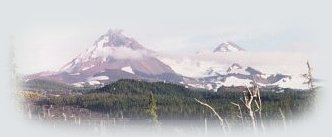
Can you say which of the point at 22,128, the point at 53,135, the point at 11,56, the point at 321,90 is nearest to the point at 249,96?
the point at 22,128

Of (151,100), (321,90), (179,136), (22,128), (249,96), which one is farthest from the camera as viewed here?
(321,90)

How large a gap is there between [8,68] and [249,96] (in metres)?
84.5

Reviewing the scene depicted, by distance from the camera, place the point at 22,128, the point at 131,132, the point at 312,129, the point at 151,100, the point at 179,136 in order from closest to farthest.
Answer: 1. the point at 179,136
2. the point at 312,129
3. the point at 22,128
4. the point at 151,100
5. the point at 131,132

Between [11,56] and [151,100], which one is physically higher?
[11,56]

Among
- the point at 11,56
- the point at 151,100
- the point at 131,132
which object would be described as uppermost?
the point at 11,56

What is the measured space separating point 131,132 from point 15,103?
7001cm

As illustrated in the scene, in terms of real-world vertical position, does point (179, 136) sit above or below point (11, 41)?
below

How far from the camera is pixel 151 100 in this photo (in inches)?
2621

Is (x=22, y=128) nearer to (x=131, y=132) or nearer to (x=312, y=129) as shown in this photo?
(x=312, y=129)

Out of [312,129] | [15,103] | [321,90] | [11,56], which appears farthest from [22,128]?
[321,90]

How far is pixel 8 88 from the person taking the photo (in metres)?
106

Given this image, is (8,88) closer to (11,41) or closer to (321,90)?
(11,41)

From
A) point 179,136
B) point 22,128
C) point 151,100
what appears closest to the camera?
point 179,136

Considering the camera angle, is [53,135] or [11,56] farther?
[11,56]
